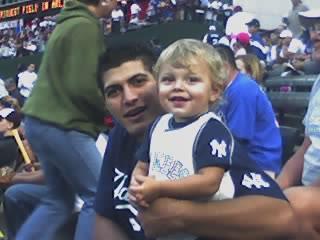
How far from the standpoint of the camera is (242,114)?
486 centimetres

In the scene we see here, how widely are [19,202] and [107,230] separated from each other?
8.19 feet

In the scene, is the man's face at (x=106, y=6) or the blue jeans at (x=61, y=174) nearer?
the blue jeans at (x=61, y=174)

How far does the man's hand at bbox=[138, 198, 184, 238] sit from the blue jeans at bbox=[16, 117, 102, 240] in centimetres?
167

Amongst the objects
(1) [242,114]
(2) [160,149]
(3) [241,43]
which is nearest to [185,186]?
(2) [160,149]

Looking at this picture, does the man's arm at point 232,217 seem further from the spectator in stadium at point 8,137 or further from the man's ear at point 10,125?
the man's ear at point 10,125

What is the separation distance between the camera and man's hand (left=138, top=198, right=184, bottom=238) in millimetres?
2117

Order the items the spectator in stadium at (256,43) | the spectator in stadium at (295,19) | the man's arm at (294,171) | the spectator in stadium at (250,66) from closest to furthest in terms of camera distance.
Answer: the man's arm at (294,171) → the spectator in stadium at (250,66) → the spectator in stadium at (256,43) → the spectator in stadium at (295,19)

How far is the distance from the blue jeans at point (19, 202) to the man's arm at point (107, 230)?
6.77 ft

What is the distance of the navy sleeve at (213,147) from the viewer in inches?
82.8

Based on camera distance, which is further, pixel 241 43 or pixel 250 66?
pixel 241 43

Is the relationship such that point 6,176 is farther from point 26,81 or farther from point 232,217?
point 26,81

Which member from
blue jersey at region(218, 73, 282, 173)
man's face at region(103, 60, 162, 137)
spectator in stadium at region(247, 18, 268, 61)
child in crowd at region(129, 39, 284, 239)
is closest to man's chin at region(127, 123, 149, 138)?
man's face at region(103, 60, 162, 137)

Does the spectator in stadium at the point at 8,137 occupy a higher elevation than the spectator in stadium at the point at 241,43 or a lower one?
higher

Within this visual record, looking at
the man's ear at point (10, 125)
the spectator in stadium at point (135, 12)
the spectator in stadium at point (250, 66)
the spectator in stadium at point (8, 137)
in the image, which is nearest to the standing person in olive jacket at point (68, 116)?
the spectator in stadium at point (8, 137)
